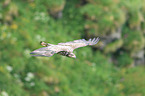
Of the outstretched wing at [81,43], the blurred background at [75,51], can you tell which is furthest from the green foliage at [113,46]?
the outstretched wing at [81,43]

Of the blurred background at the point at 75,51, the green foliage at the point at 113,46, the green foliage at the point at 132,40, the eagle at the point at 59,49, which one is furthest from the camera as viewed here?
the green foliage at the point at 132,40

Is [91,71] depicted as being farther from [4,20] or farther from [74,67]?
[4,20]

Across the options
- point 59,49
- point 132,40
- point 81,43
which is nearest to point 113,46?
point 132,40

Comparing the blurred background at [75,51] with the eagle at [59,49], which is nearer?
the eagle at [59,49]

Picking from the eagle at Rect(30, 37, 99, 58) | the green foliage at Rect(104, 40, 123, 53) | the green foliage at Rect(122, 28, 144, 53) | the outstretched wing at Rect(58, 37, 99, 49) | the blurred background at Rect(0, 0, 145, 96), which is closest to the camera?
the eagle at Rect(30, 37, 99, 58)

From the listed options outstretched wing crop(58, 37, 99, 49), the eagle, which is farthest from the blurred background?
the eagle

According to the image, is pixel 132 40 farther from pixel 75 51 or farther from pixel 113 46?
pixel 75 51

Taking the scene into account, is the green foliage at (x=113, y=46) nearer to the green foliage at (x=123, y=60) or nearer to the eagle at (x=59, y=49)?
the green foliage at (x=123, y=60)

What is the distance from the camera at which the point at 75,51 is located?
782 centimetres

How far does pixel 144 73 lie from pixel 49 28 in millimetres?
6329

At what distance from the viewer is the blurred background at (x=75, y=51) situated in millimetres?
8430

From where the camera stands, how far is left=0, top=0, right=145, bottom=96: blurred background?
8430 millimetres

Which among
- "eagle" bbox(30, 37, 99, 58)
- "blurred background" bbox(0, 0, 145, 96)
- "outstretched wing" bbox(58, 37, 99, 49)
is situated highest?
"blurred background" bbox(0, 0, 145, 96)

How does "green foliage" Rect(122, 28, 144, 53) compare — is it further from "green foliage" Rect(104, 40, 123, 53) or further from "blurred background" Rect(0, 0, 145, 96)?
"green foliage" Rect(104, 40, 123, 53)
